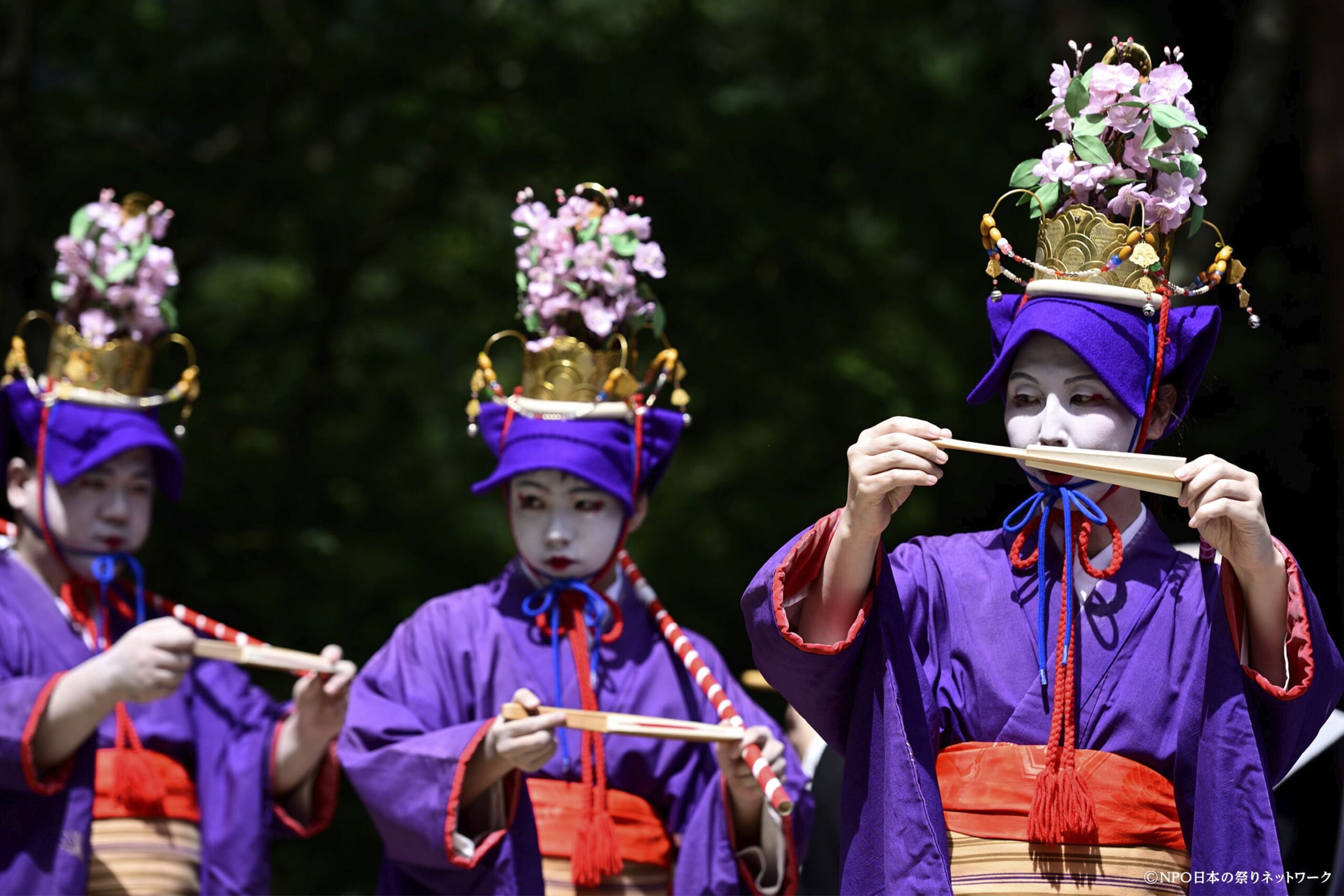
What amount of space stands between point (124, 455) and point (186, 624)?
0.47m

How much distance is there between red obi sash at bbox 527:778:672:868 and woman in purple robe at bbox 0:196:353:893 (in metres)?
0.58

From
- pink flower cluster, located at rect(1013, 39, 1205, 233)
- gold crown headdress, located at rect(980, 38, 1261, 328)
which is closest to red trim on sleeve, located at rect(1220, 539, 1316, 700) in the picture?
gold crown headdress, located at rect(980, 38, 1261, 328)

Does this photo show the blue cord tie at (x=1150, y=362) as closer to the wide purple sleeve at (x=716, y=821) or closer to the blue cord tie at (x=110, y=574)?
the wide purple sleeve at (x=716, y=821)

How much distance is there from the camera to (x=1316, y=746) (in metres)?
4.10

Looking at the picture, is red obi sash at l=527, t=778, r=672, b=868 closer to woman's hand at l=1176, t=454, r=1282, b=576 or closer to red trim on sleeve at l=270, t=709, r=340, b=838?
red trim on sleeve at l=270, t=709, r=340, b=838

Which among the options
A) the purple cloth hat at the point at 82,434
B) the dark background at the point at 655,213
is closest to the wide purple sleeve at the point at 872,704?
the purple cloth hat at the point at 82,434

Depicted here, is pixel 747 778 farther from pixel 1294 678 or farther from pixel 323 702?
pixel 1294 678

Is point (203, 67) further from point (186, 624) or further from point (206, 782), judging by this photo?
point (206, 782)

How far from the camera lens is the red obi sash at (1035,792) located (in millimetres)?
2803

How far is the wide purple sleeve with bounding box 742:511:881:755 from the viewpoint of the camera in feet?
9.21

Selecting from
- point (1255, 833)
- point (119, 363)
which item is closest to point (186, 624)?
point (119, 363)

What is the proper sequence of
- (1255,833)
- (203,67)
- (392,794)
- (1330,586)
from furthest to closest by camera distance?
(203,67), (1330,586), (392,794), (1255,833)

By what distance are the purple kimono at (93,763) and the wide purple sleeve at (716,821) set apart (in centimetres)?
99

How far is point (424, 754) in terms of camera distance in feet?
12.1
